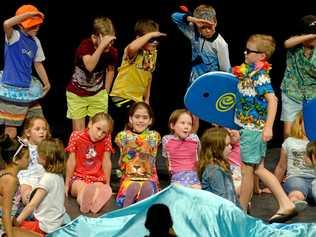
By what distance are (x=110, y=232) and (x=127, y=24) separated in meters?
4.01

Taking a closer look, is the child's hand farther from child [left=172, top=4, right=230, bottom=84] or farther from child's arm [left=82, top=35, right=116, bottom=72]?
child's arm [left=82, top=35, right=116, bottom=72]

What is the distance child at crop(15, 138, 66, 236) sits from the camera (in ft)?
22.9

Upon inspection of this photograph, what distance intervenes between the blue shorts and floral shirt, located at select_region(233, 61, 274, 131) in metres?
0.04

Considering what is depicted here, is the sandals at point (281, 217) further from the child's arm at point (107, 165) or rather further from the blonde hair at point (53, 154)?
the blonde hair at point (53, 154)

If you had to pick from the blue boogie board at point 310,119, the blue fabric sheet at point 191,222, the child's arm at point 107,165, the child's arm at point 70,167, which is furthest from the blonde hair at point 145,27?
the blue fabric sheet at point 191,222

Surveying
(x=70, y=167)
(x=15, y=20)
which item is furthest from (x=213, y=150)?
(x=15, y=20)

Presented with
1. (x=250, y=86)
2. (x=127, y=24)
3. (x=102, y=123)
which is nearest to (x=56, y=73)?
(x=127, y=24)

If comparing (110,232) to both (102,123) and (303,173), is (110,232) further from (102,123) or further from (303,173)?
(303,173)

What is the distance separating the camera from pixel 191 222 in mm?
6762

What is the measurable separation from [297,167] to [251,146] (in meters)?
0.73

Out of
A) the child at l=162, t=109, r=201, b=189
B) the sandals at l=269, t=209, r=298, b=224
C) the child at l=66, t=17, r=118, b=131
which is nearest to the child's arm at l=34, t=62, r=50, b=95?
the child at l=66, t=17, r=118, b=131

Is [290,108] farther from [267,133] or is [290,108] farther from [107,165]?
[107,165]

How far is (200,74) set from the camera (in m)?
8.52

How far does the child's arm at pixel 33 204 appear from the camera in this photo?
6953mm
